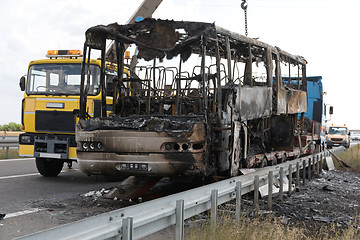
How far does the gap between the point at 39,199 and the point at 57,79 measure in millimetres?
4084

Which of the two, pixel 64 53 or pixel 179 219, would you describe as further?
pixel 64 53

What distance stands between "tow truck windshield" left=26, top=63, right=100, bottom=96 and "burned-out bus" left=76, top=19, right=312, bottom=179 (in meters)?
1.56

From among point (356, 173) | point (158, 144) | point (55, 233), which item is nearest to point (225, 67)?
point (158, 144)

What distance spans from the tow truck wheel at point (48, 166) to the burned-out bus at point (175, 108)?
10.1 feet

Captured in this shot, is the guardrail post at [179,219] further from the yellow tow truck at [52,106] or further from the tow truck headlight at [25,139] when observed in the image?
the tow truck headlight at [25,139]

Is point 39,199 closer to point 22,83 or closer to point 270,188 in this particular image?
point 270,188

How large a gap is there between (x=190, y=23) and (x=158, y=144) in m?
2.19

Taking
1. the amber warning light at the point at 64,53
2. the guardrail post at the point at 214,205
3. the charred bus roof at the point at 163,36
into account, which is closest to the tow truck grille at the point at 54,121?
the amber warning light at the point at 64,53

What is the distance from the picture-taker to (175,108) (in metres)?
8.59

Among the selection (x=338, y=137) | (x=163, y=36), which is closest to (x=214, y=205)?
(x=163, y=36)

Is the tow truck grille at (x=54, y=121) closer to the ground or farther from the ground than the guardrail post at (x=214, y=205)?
farther from the ground

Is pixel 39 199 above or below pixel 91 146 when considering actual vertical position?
below

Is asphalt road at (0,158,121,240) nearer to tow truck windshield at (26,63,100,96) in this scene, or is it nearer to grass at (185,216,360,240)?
tow truck windshield at (26,63,100,96)

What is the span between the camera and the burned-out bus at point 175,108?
24.0 feet
